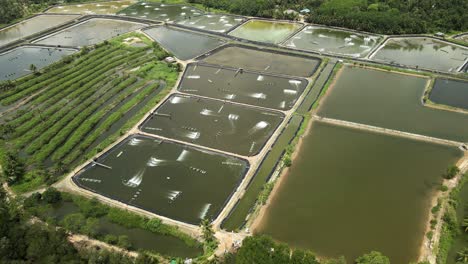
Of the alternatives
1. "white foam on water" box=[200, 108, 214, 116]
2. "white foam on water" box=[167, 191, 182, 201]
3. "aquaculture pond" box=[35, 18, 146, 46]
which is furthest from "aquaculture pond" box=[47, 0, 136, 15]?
"white foam on water" box=[167, 191, 182, 201]

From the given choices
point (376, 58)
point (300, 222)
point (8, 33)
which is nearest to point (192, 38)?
point (376, 58)

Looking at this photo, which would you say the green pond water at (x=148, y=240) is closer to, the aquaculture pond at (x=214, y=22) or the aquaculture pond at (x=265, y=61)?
the aquaculture pond at (x=265, y=61)

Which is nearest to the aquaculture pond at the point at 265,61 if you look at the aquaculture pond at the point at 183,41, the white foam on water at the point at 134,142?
the aquaculture pond at the point at 183,41

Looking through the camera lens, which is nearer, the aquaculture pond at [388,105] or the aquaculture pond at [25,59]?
the aquaculture pond at [388,105]

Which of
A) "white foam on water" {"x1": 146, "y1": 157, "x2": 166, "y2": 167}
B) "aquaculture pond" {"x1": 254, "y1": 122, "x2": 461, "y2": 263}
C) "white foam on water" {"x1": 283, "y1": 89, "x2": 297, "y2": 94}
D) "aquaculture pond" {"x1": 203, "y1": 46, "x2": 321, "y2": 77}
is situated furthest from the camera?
"aquaculture pond" {"x1": 203, "y1": 46, "x2": 321, "y2": 77}

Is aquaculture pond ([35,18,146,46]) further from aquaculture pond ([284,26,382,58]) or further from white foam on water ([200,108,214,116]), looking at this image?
white foam on water ([200,108,214,116])

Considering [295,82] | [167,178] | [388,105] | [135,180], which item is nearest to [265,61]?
→ [295,82]
